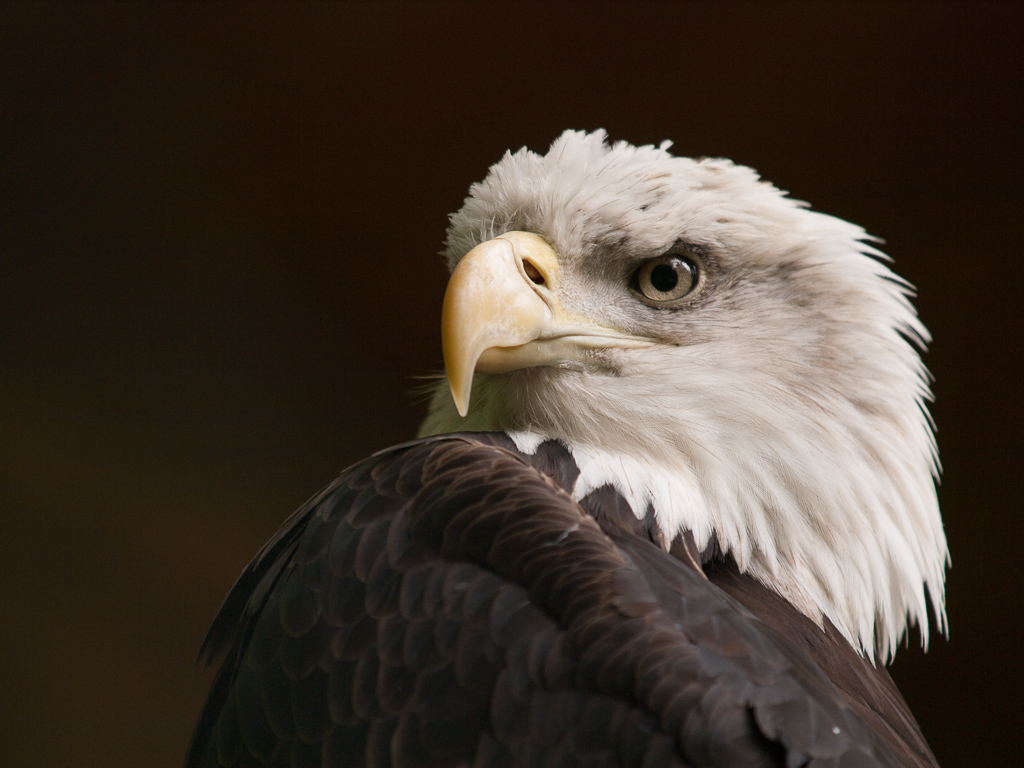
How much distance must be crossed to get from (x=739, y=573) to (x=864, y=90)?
2116 mm

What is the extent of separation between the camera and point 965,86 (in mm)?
2912

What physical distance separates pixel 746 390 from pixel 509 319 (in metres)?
0.39

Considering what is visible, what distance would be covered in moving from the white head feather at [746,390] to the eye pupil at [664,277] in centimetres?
4

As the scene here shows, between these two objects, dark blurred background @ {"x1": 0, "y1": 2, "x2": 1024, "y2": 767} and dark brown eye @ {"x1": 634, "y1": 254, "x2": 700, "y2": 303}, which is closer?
dark brown eye @ {"x1": 634, "y1": 254, "x2": 700, "y2": 303}

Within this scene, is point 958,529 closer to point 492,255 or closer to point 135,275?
point 492,255

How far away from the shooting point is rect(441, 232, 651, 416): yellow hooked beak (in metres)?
1.33

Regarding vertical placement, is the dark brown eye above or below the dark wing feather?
above

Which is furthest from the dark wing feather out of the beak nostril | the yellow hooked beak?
the beak nostril

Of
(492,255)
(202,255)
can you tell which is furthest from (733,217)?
(202,255)

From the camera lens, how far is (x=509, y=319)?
1363mm

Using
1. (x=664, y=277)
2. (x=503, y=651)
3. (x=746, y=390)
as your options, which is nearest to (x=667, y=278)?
(x=664, y=277)

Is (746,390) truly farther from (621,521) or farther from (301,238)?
(301,238)

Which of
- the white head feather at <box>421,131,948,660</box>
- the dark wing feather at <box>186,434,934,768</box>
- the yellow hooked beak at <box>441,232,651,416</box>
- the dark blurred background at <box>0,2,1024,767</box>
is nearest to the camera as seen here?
the dark wing feather at <box>186,434,934,768</box>

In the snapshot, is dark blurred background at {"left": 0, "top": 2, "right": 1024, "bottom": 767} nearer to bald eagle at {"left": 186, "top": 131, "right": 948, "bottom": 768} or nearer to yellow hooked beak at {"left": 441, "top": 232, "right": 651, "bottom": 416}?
bald eagle at {"left": 186, "top": 131, "right": 948, "bottom": 768}
